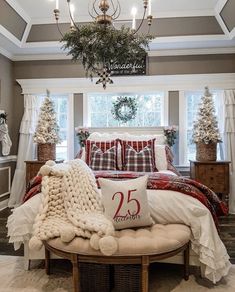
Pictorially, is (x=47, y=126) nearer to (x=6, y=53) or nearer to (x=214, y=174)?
(x=6, y=53)

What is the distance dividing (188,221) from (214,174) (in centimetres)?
225

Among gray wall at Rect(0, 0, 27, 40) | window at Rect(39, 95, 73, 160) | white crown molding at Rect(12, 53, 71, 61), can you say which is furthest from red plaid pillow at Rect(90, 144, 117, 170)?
gray wall at Rect(0, 0, 27, 40)

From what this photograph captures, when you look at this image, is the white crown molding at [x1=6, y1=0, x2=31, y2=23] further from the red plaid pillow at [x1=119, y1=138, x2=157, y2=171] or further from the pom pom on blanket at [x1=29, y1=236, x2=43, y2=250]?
the pom pom on blanket at [x1=29, y1=236, x2=43, y2=250]

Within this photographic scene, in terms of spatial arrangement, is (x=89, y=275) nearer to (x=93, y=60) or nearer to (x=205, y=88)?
(x=93, y=60)

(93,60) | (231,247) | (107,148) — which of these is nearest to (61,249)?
(93,60)

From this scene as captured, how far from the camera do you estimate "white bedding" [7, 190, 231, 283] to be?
2.47m

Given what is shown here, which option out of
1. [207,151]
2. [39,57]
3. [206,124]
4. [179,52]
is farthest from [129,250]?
[39,57]

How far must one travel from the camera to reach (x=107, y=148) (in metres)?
4.48

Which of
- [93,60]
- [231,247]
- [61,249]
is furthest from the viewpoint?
[231,247]

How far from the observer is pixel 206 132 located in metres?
4.71

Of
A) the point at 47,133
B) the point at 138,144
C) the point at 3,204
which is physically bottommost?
the point at 3,204

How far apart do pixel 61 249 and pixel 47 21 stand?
3850mm

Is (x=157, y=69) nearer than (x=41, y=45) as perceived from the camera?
No

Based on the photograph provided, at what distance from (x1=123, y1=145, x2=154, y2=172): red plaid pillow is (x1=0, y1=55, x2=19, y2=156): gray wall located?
2422 millimetres
